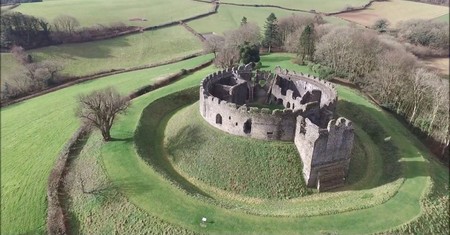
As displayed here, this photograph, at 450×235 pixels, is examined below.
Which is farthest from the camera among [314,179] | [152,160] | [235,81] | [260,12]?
[260,12]

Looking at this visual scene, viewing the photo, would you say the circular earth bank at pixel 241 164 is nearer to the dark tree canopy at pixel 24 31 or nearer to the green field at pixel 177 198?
the green field at pixel 177 198

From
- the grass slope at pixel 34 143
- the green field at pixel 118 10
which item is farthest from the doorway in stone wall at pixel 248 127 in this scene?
the green field at pixel 118 10

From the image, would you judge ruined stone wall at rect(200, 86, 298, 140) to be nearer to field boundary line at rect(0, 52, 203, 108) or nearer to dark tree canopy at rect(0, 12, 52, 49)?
dark tree canopy at rect(0, 12, 52, 49)

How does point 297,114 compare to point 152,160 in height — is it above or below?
above

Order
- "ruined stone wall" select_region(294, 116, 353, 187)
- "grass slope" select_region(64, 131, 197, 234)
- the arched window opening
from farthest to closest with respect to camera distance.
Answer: the arched window opening, "ruined stone wall" select_region(294, 116, 353, 187), "grass slope" select_region(64, 131, 197, 234)

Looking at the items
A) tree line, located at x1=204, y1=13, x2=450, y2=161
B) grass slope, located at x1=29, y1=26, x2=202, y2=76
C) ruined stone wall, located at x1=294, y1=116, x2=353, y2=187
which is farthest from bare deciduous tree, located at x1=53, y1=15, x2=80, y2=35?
ruined stone wall, located at x1=294, y1=116, x2=353, y2=187

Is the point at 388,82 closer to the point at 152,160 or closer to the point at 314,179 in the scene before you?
the point at 314,179

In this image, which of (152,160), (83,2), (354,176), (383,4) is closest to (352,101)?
(383,4)
